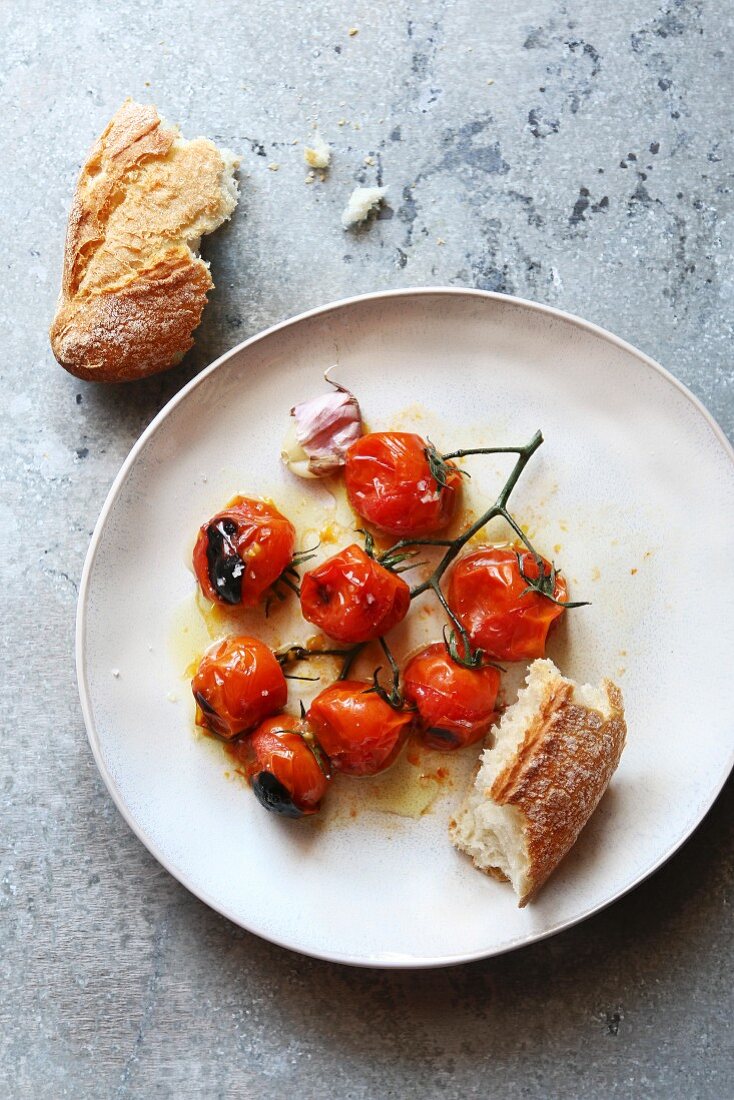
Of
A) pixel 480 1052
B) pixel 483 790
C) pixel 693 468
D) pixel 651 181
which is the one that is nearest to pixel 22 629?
pixel 483 790

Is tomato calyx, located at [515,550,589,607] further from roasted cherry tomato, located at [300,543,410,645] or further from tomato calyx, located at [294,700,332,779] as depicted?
tomato calyx, located at [294,700,332,779]

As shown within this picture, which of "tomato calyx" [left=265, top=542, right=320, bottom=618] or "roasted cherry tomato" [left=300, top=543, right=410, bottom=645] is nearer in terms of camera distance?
"roasted cherry tomato" [left=300, top=543, right=410, bottom=645]

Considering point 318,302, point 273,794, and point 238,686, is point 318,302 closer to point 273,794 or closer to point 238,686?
point 238,686

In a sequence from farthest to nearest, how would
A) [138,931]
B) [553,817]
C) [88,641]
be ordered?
1. [138,931]
2. [88,641]
3. [553,817]

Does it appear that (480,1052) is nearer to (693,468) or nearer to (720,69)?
(693,468)

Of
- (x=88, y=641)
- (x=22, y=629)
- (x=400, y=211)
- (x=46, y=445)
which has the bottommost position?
(x=22, y=629)

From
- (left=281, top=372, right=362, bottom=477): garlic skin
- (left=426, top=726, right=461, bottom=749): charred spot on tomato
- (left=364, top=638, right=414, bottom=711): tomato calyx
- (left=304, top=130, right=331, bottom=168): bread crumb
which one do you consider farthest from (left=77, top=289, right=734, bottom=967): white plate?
(left=304, top=130, right=331, bottom=168): bread crumb
